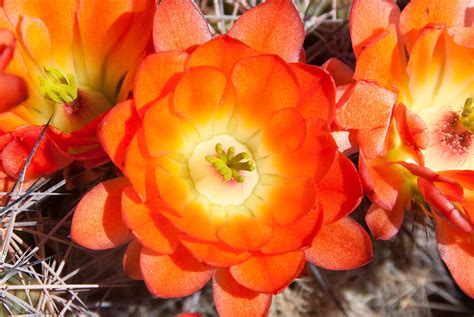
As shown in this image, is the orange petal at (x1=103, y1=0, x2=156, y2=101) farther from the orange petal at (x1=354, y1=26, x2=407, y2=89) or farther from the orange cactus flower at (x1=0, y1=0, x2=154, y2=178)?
the orange petal at (x1=354, y1=26, x2=407, y2=89)

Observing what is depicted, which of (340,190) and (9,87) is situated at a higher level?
(9,87)

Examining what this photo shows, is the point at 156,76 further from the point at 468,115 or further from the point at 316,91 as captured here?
the point at 468,115

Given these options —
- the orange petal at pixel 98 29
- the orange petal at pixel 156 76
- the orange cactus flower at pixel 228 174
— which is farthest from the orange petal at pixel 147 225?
the orange petal at pixel 98 29

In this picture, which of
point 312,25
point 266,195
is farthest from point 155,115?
point 312,25

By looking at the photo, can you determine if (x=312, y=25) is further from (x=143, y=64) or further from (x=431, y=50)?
(x=143, y=64)

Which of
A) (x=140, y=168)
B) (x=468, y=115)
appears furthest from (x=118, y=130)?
(x=468, y=115)

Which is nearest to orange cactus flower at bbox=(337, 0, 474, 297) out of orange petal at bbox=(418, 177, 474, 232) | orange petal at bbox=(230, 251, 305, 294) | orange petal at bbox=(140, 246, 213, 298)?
orange petal at bbox=(418, 177, 474, 232)

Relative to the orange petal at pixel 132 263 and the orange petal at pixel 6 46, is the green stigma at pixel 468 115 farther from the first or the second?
the orange petal at pixel 6 46
